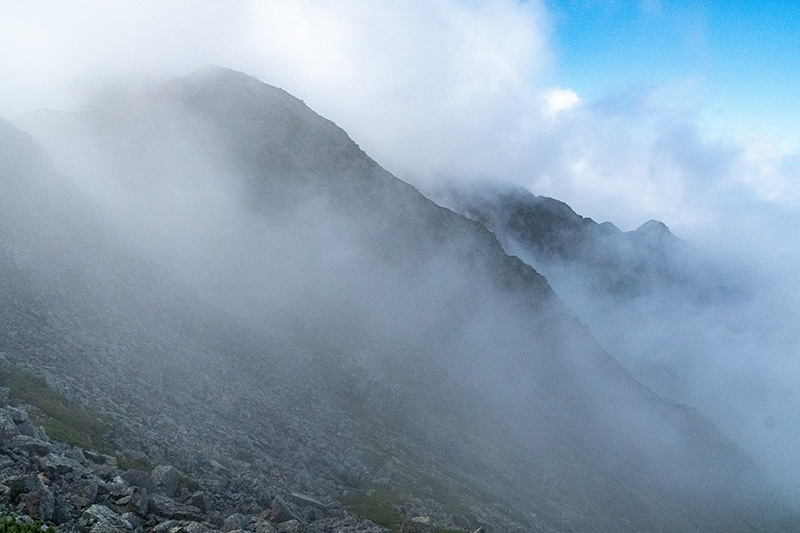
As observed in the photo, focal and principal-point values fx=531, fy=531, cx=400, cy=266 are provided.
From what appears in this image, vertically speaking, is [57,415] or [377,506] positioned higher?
[377,506]

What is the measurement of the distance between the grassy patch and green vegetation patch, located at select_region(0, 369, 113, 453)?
26801 mm

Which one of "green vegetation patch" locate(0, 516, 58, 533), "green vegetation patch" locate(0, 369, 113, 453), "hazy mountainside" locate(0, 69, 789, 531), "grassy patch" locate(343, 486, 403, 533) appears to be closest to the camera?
"green vegetation patch" locate(0, 516, 58, 533)

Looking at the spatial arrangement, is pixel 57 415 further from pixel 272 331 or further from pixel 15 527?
pixel 272 331

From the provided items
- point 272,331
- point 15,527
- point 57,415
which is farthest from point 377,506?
point 272,331

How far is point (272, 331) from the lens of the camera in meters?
113

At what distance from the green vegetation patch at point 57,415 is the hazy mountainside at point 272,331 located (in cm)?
154

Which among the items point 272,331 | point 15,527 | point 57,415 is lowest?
point 57,415

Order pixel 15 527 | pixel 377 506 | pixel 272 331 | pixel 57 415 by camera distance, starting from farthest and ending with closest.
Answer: pixel 272 331 < pixel 377 506 < pixel 57 415 < pixel 15 527

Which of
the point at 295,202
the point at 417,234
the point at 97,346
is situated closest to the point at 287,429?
the point at 97,346

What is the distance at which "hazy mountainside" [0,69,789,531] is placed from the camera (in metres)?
58.4

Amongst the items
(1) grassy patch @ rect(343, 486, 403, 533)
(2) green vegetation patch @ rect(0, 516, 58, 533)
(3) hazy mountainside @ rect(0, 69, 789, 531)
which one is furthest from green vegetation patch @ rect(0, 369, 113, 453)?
(1) grassy patch @ rect(343, 486, 403, 533)

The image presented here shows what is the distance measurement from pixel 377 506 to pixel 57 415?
114 feet

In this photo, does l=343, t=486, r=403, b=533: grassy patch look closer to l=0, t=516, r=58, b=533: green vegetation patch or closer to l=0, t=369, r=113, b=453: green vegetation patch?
l=0, t=369, r=113, b=453: green vegetation patch

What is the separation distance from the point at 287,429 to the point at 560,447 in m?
101
